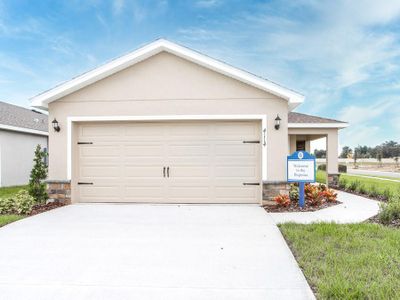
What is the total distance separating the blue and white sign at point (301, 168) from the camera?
7699mm

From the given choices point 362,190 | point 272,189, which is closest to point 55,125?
point 272,189

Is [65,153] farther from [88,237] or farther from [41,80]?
[41,80]

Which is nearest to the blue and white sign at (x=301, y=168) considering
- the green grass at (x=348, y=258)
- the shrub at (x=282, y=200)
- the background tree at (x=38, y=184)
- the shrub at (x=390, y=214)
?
the shrub at (x=282, y=200)

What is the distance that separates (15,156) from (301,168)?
13.5 m

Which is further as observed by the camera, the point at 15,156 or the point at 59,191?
the point at 15,156

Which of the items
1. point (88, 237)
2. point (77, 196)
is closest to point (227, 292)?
point (88, 237)

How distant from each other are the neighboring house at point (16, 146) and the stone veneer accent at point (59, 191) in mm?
6767

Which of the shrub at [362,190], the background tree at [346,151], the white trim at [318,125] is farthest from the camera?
the background tree at [346,151]

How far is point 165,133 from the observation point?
8609mm

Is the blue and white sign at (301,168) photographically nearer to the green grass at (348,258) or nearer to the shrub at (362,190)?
the green grass at (348,258)

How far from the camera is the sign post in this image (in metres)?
7.70

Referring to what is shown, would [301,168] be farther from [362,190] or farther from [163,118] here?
[362,190]

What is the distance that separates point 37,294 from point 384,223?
6470 millimetres

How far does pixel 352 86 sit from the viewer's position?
20438 mm
